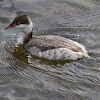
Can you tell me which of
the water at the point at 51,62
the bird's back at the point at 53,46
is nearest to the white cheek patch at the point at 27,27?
the bird's back at the point at 53,46

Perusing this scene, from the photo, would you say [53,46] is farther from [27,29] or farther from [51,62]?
[27,29]

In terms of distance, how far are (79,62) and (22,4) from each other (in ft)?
12.1

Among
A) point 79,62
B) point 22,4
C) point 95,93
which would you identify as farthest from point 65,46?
point 22,4

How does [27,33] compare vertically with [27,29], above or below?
below

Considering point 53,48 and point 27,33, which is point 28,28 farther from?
point 53,48

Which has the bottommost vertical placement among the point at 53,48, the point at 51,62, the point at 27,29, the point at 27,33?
the point at 51,62

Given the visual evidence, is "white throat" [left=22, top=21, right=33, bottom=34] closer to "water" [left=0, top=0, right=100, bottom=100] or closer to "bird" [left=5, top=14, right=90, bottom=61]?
"bird" [left=5, top=14, right=90, bottom=61]

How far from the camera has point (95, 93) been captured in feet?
16.2

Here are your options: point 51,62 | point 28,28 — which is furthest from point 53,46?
point 28,28

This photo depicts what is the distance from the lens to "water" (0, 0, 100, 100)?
16.5 feet

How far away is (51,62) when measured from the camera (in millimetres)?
6035

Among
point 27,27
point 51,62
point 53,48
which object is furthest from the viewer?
point 27,27

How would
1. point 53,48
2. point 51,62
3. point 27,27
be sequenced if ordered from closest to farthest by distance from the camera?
point 53,48, point 51,62, point 27,27

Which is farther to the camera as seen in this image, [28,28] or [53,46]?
[28,28]
